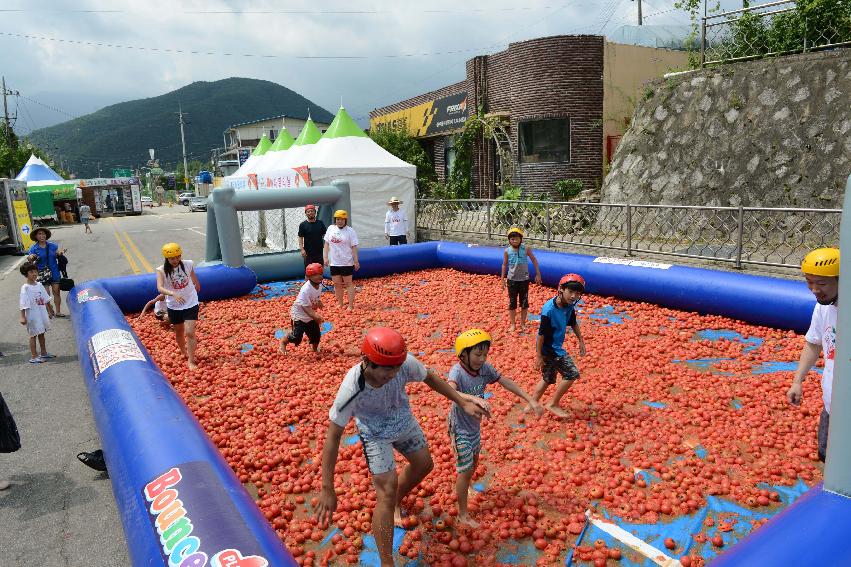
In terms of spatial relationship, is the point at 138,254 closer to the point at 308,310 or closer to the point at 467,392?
the point at 308,310

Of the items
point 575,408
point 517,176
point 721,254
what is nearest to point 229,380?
point 575,408

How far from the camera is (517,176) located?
2381 cm

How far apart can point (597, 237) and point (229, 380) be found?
37.9 feet

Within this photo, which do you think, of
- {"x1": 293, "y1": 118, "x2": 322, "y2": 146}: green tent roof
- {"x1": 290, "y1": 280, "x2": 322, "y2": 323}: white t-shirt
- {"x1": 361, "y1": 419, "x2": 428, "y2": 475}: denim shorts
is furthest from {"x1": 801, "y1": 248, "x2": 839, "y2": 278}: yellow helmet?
{"x1": 293, "y1": 118, "x2": 322, "y2": 146}: green tent roof

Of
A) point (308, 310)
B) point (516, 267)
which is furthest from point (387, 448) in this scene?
point (516, 267)

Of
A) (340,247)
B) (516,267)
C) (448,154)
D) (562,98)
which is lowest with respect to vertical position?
(516,267)

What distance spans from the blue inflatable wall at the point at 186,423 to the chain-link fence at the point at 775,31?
929 centimetres

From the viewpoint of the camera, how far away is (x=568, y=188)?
883 inches

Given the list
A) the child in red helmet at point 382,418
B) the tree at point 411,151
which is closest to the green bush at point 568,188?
the tree at point 411,151

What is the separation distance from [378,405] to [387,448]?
0.29m

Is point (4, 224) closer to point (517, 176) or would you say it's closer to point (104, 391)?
point (517, 176)

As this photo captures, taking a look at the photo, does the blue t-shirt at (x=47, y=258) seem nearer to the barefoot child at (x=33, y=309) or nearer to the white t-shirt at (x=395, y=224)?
the barefoot child at (x=33, y=309)

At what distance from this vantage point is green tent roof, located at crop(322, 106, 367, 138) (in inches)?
744

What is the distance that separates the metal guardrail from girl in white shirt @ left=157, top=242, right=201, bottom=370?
9399mm
